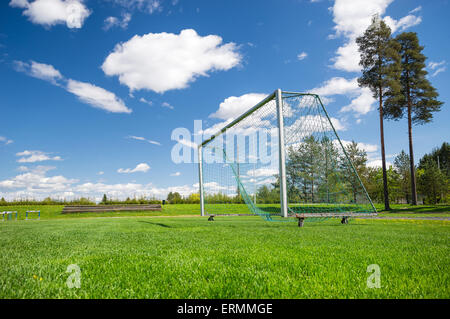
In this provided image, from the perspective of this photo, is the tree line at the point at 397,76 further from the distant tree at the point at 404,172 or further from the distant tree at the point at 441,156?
the distant tree at the point at 441,156

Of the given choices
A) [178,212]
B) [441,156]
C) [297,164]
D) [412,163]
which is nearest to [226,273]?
[297,164]

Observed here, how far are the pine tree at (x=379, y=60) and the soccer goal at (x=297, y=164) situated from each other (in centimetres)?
1668

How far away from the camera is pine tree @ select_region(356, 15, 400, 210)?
2406 centimetres

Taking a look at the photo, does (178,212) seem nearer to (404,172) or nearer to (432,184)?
(432,184)

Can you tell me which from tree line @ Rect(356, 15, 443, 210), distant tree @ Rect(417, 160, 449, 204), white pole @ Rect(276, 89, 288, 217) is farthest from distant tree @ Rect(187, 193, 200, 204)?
distant tree @ Rect(417, 160, 449, 204)

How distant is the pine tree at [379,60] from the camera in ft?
78.9

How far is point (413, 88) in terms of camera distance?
25906 millimetres

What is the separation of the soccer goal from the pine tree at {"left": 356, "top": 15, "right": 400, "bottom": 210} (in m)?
16.7

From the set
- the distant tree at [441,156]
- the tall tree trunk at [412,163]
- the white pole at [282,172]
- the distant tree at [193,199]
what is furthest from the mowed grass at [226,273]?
the distant tree at [441,156]

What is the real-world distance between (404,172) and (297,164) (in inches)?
2034

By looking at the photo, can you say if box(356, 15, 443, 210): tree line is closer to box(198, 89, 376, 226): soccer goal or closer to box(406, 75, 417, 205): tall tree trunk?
box(406, 75, 417, 205): tall tree trunk
